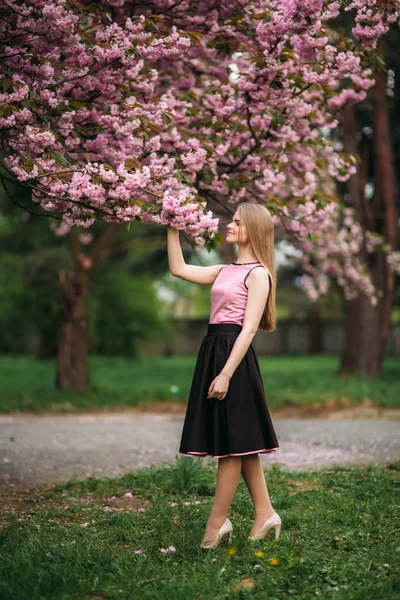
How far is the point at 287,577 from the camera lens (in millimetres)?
3730

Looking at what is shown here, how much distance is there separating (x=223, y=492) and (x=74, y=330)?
31.7ft

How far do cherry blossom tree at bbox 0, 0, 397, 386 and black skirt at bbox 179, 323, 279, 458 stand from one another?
2.69 ft

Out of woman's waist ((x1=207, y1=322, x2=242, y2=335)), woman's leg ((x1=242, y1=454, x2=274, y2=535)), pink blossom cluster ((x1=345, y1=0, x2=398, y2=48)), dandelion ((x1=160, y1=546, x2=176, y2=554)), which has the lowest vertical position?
dandelion ((x1=160, y1=546, x2=176, y2=554))

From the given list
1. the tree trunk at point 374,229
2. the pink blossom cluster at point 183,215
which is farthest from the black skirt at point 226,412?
the tree trunk at point 374,229

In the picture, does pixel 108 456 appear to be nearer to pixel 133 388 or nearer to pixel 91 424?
pixel 91 424

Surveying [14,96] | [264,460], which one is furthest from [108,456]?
[14,96]

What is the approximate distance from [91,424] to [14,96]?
6.32 m

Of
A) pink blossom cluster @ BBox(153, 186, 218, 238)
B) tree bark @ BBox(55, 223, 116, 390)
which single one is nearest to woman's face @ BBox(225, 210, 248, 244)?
pink blossom cluster @ BBox(153, 186, 218, 238)

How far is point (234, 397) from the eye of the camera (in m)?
4.14

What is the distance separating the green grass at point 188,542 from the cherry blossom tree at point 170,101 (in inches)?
75.2

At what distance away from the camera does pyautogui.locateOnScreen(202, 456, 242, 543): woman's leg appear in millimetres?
4203

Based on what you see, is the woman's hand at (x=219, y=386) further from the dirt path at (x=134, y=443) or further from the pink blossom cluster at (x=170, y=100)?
the dirt path at (x=134, y=443)

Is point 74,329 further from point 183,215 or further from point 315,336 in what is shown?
point 315,336

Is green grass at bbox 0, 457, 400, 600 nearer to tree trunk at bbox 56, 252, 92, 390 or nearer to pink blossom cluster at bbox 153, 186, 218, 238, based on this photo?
pink blossom cluster at bbox 153, 186, 218, 238
